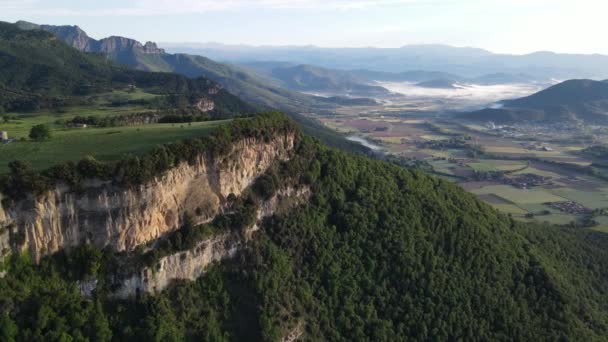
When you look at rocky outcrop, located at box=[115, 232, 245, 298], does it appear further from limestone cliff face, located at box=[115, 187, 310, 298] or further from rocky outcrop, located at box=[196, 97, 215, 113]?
rocky outcrop, located at box=[196, 97, 215, 113]

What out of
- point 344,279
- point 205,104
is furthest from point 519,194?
point 344,279

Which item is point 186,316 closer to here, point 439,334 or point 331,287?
point 331,287

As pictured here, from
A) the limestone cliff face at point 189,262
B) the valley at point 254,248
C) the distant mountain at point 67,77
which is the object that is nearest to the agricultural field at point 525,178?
the valley at point 254,248

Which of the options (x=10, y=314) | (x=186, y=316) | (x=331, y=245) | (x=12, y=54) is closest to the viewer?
(x=10, y=314)

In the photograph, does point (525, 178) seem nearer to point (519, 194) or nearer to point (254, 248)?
point (519, 194)

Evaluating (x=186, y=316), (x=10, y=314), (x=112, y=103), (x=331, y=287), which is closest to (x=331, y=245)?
(x=331, y=287)

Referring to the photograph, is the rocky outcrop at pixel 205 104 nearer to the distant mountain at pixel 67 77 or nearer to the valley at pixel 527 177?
the distant mountain at pixel 67 77
